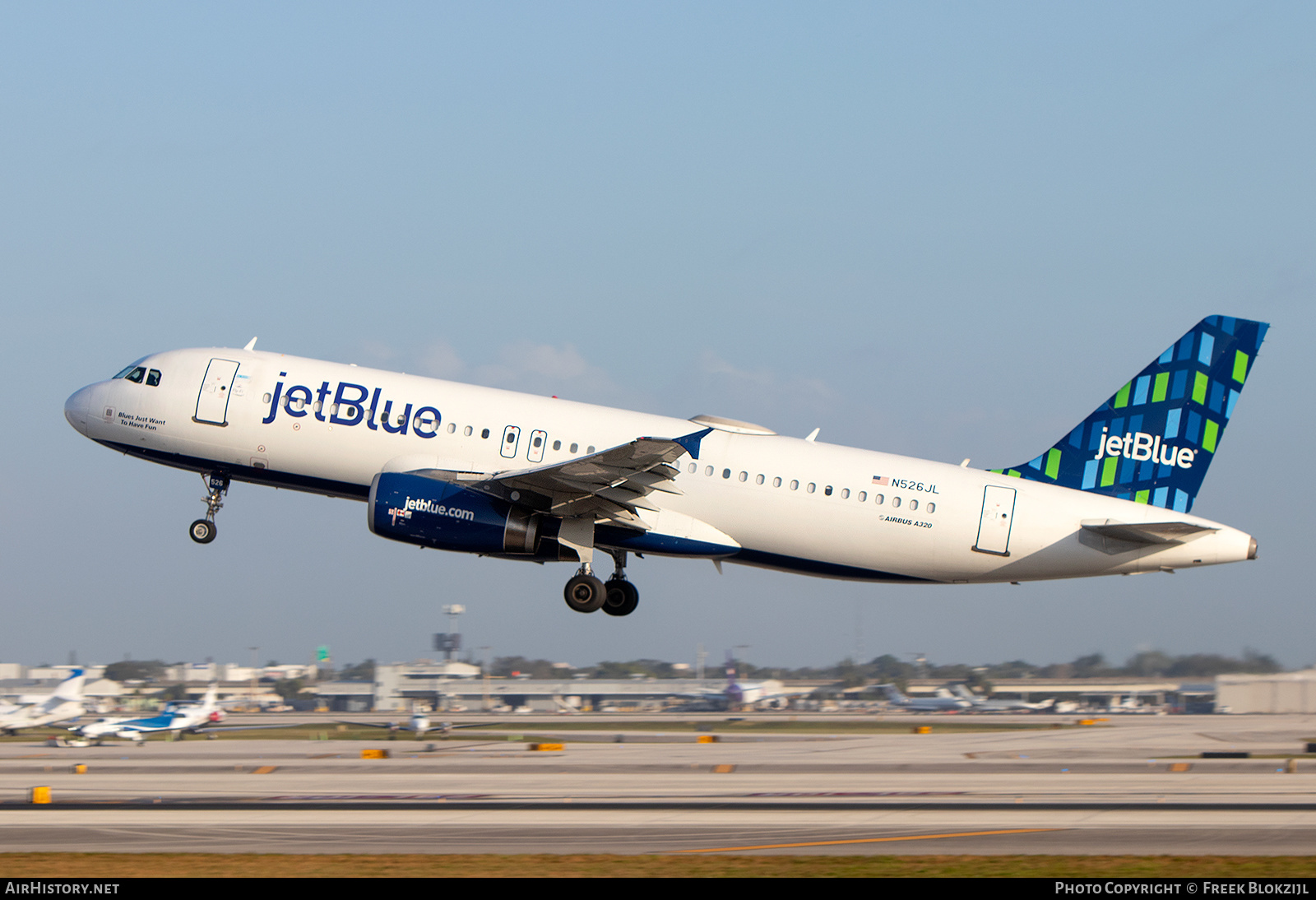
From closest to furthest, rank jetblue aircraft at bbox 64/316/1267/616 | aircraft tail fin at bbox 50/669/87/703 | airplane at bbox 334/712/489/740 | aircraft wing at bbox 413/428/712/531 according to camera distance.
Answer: aircraft wing at bbox 413/428/712/531
jetblue aircraft at bbox 64/316/1267/616
airplane at bbox 334/712/489/740
aircraft tail fin at bbox 50/669/87/703

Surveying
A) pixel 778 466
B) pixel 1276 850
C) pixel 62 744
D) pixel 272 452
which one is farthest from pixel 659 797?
pixel 62 744

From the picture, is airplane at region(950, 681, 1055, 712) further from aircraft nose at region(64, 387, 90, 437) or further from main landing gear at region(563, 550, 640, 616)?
aircraft nose at region(64, 387, 90, 437)

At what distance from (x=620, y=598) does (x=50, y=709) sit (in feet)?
103

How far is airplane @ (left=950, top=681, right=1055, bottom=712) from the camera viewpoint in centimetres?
6209

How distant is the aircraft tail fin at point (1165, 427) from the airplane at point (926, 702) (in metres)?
29.7

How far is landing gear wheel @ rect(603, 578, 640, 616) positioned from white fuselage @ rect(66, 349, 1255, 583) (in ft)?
10.7

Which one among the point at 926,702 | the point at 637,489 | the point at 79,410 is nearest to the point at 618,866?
the point at 637,489

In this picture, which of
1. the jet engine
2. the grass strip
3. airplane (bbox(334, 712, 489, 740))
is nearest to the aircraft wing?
the jet engine

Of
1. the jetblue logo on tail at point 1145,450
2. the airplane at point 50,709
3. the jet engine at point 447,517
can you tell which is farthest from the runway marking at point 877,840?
the airplane at point 50,709

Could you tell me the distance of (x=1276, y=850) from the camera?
738 inches

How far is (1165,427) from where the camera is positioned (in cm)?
3434

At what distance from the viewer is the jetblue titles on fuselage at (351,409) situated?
32.1 meters

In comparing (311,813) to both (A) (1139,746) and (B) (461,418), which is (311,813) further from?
(A) (1139,746)
